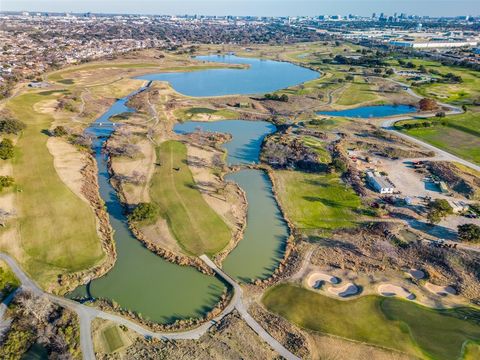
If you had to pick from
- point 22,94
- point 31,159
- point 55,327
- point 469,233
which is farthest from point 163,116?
point 469,233

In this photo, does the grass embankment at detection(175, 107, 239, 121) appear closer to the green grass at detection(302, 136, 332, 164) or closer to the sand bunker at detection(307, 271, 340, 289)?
the green grass at detection(302, 136, 332, 164)

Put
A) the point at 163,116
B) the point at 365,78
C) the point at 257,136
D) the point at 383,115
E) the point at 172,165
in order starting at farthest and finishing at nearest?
1. the point at 365,78
2. the point at 383,115
3. the point at 163,116
4. the point at 257,136
5. the point at 172,165

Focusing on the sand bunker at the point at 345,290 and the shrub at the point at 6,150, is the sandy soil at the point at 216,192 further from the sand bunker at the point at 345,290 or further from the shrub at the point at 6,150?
the shrub at the point at 6,150

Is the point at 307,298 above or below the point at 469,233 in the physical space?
below

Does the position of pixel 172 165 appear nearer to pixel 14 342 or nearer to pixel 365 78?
pixel 14 342

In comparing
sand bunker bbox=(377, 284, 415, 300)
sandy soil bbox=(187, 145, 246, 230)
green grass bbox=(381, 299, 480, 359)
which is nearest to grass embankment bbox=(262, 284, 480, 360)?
green grass bbox=(381, 299, 480, 359)

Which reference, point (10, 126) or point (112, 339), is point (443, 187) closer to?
point (112, 339)
